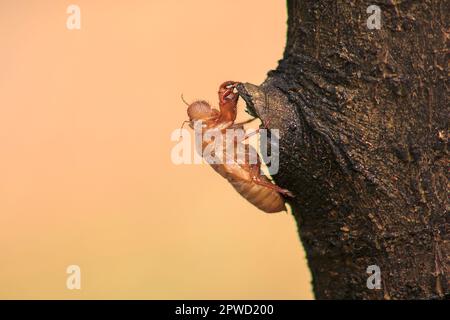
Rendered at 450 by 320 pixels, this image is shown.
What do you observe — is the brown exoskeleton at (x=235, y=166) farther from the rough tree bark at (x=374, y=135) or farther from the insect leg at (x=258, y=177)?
the rough tree bark at (x=374, y=135)

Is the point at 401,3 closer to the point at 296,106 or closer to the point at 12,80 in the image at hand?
the point at 296,106

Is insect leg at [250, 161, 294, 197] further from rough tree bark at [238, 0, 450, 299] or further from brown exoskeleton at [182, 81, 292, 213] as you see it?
rough tree bark at [238, 0, 450, 299]

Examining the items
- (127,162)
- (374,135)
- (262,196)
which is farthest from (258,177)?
(127,162)

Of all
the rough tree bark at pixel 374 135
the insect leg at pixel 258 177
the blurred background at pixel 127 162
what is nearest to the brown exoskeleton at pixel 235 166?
the insect leg at pixel 258 177

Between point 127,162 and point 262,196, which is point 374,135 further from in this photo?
point 127,162

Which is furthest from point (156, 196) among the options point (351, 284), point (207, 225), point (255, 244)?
point (351, 284)

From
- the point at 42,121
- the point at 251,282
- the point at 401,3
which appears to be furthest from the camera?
the point at 42,121

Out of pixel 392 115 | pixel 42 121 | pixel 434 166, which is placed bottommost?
pixel 434 166
